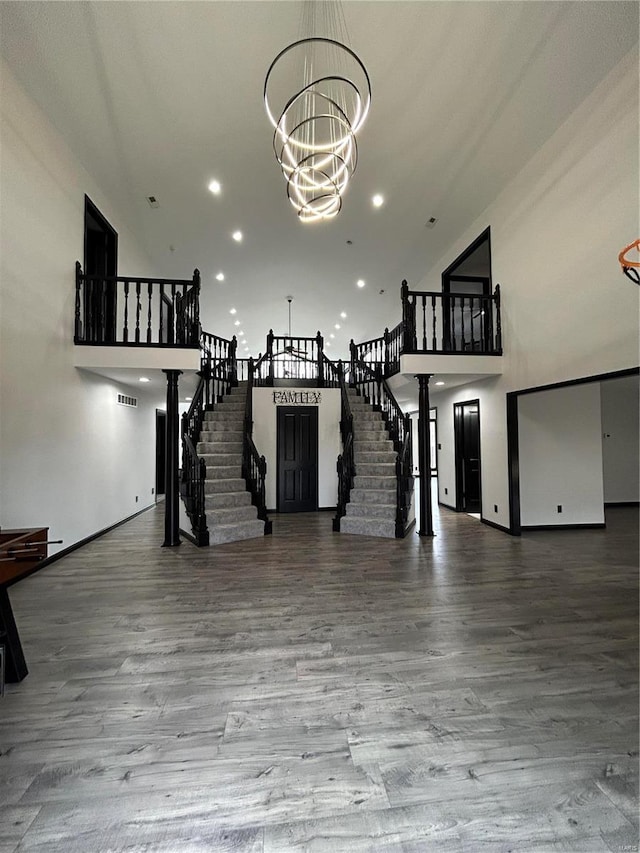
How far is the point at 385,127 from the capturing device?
465cm

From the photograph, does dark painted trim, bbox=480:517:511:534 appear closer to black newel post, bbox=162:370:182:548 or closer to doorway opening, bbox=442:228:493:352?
doorway opening, bbox=442:228:493:352

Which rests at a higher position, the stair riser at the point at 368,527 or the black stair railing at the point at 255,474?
the black stair railing at the point at 255,474

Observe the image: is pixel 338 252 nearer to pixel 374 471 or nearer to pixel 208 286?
pixel 208 286

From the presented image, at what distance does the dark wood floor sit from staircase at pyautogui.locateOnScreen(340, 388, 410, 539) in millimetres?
1966

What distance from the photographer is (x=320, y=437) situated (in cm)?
801

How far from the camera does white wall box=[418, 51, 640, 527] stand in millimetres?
3672

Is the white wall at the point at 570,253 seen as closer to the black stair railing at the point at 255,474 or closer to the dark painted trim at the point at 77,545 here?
the black stair railing at the point at 255,474

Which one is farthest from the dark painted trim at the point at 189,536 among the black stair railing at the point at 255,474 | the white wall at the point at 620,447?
the white wall at the point at 620,447

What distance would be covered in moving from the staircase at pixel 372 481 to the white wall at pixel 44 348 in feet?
13.2

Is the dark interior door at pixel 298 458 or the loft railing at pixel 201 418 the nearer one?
the loft railing at pixel 201 418

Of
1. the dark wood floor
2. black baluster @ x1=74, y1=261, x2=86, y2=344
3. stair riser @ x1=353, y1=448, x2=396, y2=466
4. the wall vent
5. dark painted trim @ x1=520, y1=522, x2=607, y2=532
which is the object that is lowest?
the dark wood floor

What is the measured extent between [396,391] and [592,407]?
3.48m

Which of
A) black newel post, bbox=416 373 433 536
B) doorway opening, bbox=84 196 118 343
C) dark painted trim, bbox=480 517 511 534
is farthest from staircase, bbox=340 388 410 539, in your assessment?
doorway opening, bbox=84 196 118 343

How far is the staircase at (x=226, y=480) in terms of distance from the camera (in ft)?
18.3
